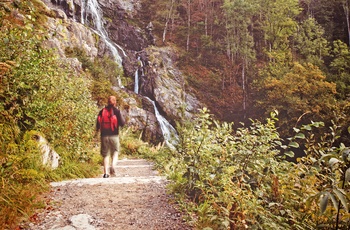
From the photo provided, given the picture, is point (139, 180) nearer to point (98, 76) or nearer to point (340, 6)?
point (98, 76)

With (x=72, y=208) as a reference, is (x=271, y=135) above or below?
above

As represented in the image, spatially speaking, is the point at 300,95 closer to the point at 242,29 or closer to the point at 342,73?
the point at 342,73

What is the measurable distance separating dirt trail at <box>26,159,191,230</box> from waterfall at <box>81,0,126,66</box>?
768 inches

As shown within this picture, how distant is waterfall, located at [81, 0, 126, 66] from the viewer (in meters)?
23.5

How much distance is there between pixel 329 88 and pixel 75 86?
19020 millimetres

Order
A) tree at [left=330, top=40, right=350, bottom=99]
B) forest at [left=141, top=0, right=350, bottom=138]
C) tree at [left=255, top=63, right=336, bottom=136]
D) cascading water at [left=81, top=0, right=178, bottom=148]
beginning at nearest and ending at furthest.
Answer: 1. tree at [left=255, top=63, right=336, bottom=136]
2. forest at [left=141, top=0, right=350, bottom=138]
3. cascading water at [left=81, top=0, right=178, bottom=148]
4. tree at [left=330, top=40, right=350, bottom=99]

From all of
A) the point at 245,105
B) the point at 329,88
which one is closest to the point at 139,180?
the point at 329,88

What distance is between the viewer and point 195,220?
121 inches

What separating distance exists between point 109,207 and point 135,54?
24.0 m

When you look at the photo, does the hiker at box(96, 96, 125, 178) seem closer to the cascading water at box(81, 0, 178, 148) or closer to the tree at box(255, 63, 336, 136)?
the cascading water at box(81, 0, 178, 148)

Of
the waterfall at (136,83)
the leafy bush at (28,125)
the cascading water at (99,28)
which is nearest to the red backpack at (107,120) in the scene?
the leafy bush at (28,125)

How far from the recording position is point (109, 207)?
3562 mm

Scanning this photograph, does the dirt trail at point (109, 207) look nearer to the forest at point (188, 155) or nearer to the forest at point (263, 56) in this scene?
the forest at point (188, 155)

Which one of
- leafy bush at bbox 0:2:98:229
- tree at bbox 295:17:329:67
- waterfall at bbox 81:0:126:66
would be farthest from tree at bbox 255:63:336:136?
leafy bush at bbox 0:2:98:229
